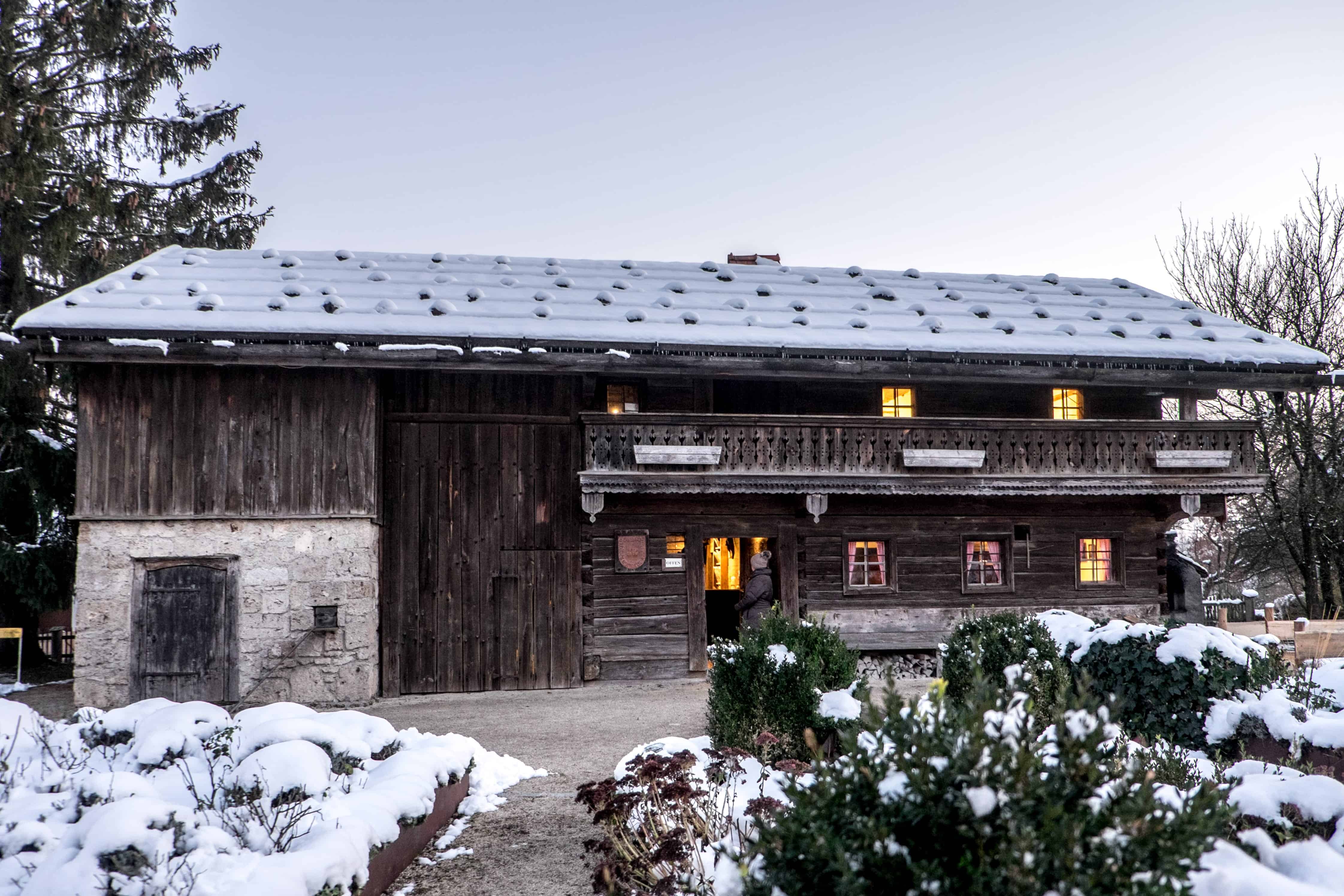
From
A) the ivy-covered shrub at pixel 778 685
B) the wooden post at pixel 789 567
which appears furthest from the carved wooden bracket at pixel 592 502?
the ivy-covered shrub at pixel 778 685

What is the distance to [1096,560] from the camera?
55.9ft

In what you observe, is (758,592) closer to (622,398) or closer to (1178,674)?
(622,398)

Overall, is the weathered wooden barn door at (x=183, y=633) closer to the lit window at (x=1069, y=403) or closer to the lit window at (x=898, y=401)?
the lit window at (x=898, y=401)

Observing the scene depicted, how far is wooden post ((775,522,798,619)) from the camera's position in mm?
15969

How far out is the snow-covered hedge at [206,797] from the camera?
4.26 metres

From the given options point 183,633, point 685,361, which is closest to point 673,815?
point 685,361

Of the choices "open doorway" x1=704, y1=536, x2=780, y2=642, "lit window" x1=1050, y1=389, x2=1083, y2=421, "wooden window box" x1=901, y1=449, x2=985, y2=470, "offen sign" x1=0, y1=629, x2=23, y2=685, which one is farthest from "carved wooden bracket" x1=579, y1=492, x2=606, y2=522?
"offen sign" x1=0, y1=629, x2=23, y2=685

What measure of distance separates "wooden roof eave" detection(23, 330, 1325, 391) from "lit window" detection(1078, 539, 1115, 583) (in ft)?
9.84

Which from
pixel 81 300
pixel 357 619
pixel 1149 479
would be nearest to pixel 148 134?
pixel 81 300

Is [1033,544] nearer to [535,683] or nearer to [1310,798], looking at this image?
[535,683]

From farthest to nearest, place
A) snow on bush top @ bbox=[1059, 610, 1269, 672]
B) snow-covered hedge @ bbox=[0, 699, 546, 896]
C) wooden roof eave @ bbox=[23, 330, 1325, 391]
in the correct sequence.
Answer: wooden roof eave @ bbox=[23, 330, 1325, 391], snow on bush top @ bbox=[1059, 610, 1269, 672], snow-covered hedge @ bbox=[0, 699, 546, 896]

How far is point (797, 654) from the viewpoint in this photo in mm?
8039

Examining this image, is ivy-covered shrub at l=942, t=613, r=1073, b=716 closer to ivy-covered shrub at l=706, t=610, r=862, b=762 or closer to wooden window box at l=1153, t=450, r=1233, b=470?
ivy-covered shrub at l=706, t=610, r=862, b=762

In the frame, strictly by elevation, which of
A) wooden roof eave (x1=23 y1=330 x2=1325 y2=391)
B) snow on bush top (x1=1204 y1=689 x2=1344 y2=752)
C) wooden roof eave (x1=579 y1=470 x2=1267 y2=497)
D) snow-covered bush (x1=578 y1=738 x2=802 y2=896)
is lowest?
snow-covered bush (x1=578 y1=738 x2=802 y2=896)
